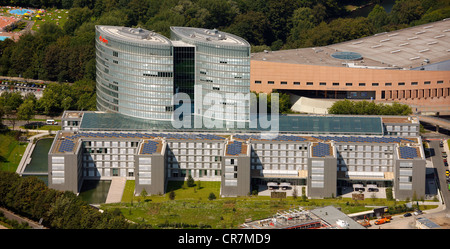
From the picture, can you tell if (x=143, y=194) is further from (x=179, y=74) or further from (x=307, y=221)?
(x=307, y=221)

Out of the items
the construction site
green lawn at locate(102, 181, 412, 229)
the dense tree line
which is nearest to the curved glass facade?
green lawn at locate(102, 181, 412, 229)

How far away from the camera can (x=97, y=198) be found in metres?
179

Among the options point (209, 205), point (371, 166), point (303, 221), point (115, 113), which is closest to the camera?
point (303, 221)

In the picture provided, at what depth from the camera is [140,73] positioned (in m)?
194

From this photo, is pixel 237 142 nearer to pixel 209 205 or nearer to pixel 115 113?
pixel 209 205

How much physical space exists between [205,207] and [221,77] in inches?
1239

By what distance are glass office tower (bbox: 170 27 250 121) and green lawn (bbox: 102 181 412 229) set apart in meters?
20.2

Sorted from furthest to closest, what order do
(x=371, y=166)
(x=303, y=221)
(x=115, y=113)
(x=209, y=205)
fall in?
(x=115, y=113), (x=371, y=166), (x=209, y=205), (x=303, y=221)

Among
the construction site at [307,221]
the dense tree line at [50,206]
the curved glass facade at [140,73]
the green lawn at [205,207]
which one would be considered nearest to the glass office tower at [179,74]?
the curved glass facade at [140,73]

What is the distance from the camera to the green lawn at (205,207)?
167 meters

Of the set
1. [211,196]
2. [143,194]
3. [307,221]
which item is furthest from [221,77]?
[307,221]

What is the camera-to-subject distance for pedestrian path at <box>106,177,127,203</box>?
17788cm

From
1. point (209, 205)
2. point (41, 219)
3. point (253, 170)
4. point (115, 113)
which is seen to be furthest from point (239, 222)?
point (115, 113)

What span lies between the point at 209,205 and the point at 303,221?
22631 mm
